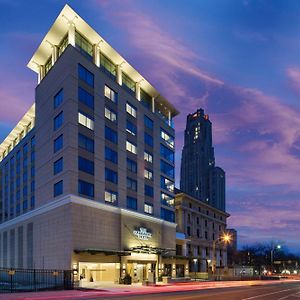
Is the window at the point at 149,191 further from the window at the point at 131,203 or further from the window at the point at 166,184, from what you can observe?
the window at the point at 131,203

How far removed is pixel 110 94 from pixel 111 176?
13835mm

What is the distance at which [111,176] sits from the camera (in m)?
74.0

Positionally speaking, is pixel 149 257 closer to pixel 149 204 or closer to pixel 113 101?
pixel 149 204

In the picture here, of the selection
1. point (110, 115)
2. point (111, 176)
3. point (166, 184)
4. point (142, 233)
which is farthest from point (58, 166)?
point (166, 184)

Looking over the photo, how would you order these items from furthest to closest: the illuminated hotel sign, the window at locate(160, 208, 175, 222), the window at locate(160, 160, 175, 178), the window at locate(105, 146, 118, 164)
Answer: the window at locate(160, 160, 175, 178)
the window at locate(160, 208, 175, 222)
the illuminated hotel sign
the window at locate(105, 146, 118, 164)

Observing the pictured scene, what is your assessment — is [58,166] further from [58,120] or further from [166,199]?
[166,199]

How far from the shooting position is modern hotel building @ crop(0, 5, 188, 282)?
65.7m

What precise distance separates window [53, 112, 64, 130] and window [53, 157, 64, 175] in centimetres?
544

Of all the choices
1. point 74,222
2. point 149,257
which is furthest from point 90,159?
→ point 149,257

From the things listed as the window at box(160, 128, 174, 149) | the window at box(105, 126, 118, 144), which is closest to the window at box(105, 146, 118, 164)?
the window at box(105, 126, 118, 144)

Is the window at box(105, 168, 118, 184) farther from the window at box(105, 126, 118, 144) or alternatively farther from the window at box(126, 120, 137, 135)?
the window at box(126, 120, 137, 135)

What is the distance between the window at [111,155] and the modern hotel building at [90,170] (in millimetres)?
162

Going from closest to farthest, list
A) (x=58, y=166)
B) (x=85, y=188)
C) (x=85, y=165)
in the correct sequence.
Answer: (x=85, y=188)
(x=85, y=165)
(x=58, y=166)

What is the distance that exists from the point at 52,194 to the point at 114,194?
1027 cm
